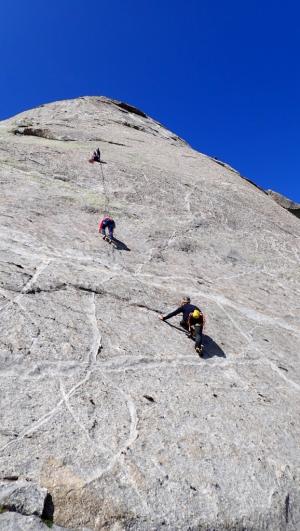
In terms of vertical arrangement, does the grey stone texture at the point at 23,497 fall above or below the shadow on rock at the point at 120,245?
below

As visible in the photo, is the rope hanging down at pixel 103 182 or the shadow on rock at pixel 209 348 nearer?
the shadow on rock at pixel 209 348

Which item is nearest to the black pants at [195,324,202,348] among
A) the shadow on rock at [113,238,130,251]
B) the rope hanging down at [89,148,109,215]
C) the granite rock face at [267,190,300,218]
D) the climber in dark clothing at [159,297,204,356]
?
the climber in dark clothing at [159,297,204,356]

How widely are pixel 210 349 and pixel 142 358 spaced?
2166mm

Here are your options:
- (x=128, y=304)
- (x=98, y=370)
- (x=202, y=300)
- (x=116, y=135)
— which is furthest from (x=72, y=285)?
(x=116, y=135)

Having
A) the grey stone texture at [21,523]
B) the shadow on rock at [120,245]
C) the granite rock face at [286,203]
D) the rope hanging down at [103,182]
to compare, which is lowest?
the grey stone texture at [21,523]

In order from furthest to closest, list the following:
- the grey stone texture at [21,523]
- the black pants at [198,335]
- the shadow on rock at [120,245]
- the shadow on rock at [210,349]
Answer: the shadow on rock at [120,245] < the shadow on rock at [210,349] < the black pants at [198,335] < the grey stone texture at [21,523]

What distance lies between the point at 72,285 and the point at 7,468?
5400 millimetres

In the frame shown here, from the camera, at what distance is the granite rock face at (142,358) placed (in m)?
5.69

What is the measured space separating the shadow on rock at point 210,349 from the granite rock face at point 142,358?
44mm

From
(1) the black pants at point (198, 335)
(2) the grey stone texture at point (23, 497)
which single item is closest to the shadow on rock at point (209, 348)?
(1) the black pants at point (198, 335)

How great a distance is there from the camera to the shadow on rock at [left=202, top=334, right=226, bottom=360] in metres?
9.49

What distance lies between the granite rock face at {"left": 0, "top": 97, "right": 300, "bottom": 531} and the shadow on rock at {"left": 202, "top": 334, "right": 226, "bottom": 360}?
0.04 meters

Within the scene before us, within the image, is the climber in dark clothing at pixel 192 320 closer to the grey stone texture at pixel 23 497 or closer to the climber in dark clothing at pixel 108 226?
the climber in dark clothing at pixel 108 226

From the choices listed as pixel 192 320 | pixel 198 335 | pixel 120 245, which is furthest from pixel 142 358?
pixel 120 245
